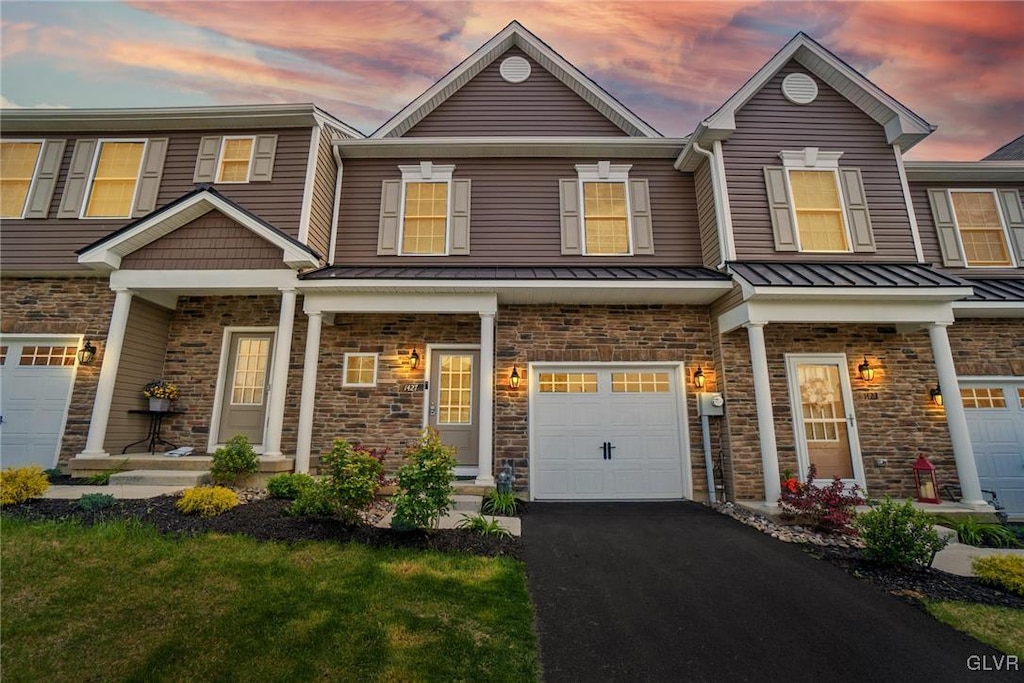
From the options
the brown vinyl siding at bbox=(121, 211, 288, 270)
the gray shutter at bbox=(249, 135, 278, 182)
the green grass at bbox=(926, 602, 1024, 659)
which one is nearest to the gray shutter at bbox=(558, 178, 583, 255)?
the brown vinyl siding at bbox=(121, 211, 288, 270)

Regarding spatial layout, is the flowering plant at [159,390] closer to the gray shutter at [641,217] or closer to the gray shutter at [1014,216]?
the gray shutter at [641,217]

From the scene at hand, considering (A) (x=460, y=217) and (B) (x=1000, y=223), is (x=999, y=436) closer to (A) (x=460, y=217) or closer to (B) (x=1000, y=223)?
(B) (x=1000, y=223)

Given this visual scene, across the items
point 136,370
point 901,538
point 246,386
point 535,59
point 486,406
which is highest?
point 535,59

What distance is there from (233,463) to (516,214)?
6.96 meters

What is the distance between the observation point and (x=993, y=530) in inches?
224

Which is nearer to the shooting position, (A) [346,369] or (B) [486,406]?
(B) [486,406]

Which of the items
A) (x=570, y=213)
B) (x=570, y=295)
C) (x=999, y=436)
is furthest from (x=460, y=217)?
(x=999, y=436)

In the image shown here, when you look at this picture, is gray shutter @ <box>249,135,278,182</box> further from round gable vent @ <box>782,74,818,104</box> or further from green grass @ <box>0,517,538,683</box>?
round gable vent @ <box>782,74,818,104</box>

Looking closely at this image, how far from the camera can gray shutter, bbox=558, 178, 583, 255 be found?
8539 millimetres

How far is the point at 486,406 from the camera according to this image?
7016mm

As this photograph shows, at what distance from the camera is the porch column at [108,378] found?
22.5ft

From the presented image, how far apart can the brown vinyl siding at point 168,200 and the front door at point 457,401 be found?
391 centimetres

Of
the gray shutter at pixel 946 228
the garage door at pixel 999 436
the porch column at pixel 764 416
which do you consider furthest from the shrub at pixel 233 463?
the gray shutter at pixel 946 228

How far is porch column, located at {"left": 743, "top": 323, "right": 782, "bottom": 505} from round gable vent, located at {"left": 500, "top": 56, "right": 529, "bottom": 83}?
7.82m
